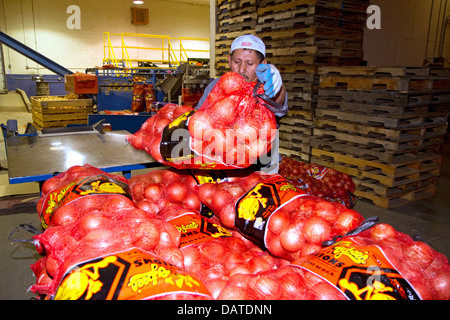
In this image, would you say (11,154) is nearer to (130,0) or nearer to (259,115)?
(259,115)

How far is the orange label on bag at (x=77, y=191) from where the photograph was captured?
5.87ft

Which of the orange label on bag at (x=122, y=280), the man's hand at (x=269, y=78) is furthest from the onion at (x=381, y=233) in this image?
the man's hand at (x=269, y=78)

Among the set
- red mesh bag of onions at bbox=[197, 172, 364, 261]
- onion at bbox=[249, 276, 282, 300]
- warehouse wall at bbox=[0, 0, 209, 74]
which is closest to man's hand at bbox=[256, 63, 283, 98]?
red mesh bag of onions at bbox=[197, 172, 364, 261]

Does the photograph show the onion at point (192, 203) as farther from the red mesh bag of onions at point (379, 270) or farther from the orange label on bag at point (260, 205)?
the red mesh bag of onions at point (379, 270)

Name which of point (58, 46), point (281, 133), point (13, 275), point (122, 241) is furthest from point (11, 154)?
point (58, 46)

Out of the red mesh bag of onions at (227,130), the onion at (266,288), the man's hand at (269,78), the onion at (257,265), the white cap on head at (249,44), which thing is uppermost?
the white cap on head at (249,44)

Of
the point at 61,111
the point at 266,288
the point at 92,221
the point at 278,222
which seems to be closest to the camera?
the point at 266,288

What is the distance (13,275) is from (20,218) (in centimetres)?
144

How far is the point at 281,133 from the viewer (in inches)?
270

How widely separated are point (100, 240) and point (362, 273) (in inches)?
41.0

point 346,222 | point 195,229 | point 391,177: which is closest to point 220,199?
point 195,229

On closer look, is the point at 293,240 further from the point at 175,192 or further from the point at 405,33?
the point at 405,33

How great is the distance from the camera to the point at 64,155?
3.22 metres

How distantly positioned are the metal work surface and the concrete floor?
1068 millimetres
